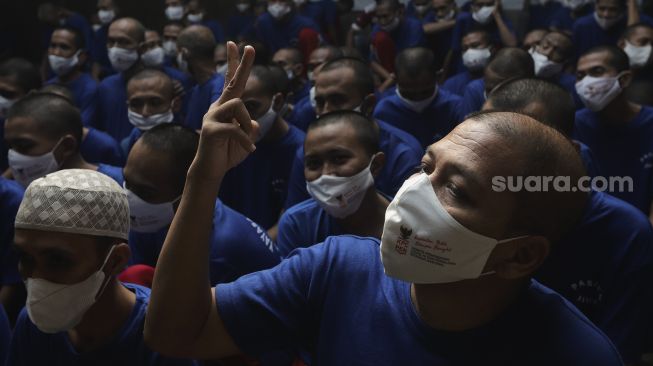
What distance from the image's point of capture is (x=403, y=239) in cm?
154

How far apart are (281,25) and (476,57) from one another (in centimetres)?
329

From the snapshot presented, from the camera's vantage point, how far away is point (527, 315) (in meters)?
1.50

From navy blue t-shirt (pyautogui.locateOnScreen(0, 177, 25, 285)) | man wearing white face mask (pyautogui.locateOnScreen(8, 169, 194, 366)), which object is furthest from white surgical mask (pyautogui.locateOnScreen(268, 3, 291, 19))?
man wearing white face mask (pyautogui.locateOnScreen(8, 169, 194, 366))

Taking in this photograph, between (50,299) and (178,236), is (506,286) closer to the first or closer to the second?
(178,236)

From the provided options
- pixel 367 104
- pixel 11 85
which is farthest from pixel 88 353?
pixel 11 85

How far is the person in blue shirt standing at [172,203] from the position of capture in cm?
276

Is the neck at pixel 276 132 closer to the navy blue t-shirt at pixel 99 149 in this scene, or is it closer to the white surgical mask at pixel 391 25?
the navy blue t-shirt at pixel 99 149

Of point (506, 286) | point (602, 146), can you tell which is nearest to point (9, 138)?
point (506, 286)

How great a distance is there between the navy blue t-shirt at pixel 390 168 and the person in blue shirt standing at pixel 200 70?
185 cm

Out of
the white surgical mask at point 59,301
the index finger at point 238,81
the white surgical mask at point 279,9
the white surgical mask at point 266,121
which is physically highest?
the index finger at point 238,81

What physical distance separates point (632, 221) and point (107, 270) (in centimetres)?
175

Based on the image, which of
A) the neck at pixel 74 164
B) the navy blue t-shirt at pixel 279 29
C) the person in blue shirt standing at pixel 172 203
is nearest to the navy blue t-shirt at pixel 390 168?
the person in blue shirt standing at pixel 172 203

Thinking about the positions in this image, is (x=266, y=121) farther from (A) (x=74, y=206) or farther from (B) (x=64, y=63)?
(B) (x=64, y=63)

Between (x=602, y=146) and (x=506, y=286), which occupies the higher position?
(x=506, y=286)
